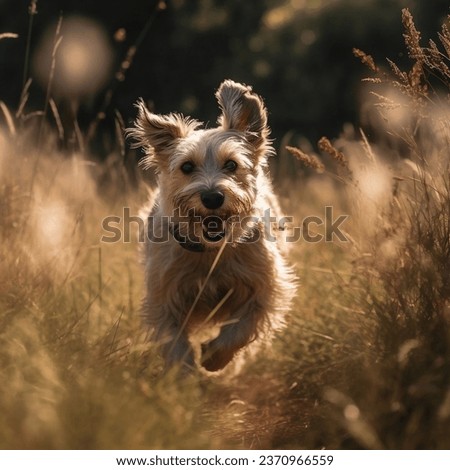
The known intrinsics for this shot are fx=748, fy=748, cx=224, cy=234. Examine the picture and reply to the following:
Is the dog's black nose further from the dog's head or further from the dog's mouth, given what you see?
the dog's mouth

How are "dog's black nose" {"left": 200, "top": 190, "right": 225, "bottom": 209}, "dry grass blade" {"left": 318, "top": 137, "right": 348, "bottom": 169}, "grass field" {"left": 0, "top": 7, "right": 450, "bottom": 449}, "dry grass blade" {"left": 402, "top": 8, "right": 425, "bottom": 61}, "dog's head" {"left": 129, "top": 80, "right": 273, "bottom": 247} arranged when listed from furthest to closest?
"dog's head" {"left": 129, "top": 80, "right": 273, "bottom": 247} → "dog's black nose" {"left": 200, "top": 190, "right": 225, "bottom": 209} → "dry grass blade" {"left": 318, "top": 137, "right": 348, "bottom": 169} → "dry grass blade" {"left": 402, "top": 8, "right": 425, "bottom": 61} → "grass field" {"left": 0, "top": 7, "right": 450, "bottom": 449}

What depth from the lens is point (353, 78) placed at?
599 inches

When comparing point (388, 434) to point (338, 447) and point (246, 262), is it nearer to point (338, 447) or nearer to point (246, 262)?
point (338, 447)

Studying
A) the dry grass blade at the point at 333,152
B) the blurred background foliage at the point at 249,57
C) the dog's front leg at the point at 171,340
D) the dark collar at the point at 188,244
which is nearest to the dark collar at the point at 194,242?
the dark collar at the point at 188,244

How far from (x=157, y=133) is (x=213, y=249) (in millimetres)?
1077

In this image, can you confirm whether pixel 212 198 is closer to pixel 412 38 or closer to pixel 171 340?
pixel 171 340

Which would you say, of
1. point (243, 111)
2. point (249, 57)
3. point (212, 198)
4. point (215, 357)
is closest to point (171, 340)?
point (215, 357)

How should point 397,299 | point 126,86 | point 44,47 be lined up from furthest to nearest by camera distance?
point 126,86 → point 44,47 → point 397,299

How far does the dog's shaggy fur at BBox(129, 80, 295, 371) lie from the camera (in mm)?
4961

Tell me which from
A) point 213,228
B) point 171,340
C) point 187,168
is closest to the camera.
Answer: point 171,340

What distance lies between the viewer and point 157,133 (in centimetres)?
565

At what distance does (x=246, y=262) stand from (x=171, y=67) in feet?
35.1

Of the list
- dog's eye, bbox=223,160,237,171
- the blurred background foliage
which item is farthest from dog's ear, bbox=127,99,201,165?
the blurred background foliage

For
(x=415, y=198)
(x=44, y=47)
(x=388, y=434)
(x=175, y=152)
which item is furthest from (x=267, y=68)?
(x=388, y=434)
